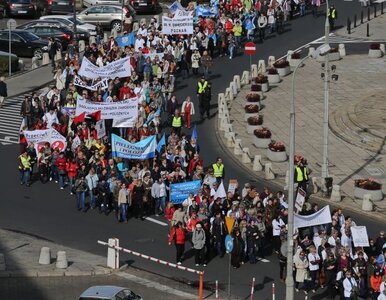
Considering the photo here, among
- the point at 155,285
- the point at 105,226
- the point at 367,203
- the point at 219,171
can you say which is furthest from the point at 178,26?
the point at 155,285

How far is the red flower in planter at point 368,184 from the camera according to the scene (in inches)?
1890

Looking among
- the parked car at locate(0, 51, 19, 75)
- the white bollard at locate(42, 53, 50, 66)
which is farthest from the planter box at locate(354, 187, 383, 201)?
the white bollard at locate(42, 53, 50, 66)

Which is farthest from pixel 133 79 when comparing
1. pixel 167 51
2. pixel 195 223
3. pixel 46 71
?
pixel 195 223

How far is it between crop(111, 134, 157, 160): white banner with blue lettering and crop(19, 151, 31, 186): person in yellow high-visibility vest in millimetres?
3445

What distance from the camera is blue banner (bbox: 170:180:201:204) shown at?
43344mm

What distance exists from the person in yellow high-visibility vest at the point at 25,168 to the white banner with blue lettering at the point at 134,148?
3.44m

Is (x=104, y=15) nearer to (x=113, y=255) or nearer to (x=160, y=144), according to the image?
(x=160, y=144)

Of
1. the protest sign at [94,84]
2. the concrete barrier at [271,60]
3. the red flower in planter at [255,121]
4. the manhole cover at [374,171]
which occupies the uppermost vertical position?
the protest sign at [94,84]

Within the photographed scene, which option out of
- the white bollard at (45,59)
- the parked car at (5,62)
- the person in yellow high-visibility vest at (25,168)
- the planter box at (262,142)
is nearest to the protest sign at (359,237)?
the person in yellow high-visibility vest at (25,168)

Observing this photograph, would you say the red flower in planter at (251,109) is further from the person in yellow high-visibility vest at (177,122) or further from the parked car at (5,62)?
the parked car at (5,62)

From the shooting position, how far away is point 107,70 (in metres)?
55.9

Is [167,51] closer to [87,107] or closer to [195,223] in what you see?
[87,107]

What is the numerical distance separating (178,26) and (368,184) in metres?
18.6

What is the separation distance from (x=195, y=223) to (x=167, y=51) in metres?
22.1
